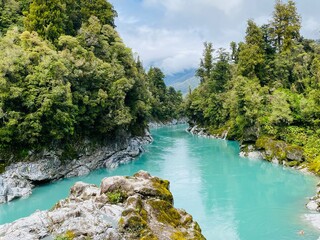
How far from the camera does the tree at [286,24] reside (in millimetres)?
47094

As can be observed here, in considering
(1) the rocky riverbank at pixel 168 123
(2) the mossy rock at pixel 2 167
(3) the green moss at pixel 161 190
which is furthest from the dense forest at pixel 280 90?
(1) the rocky riverbank at pixel 168 123

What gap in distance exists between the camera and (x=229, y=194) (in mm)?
24922

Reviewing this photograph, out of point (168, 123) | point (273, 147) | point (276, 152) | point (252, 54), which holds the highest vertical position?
point (252, 54)

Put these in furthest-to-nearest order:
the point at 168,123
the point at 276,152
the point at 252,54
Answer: the point at 168,123, the point at 252,54, the point at 276,152

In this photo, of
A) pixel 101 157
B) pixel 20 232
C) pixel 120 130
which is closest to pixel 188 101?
pixel 120 130

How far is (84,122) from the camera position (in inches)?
1297

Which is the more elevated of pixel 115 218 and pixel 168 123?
pixel 168 123

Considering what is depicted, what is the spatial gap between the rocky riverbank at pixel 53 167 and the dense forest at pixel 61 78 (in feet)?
3.94

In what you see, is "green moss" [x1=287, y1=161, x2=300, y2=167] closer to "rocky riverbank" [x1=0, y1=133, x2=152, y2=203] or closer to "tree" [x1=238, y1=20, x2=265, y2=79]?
"tree" [x1=238, y1=20, x2=265, y2=79]

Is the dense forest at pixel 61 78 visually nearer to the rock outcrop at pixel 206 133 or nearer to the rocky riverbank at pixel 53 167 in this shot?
the rocky riverbank at pixel 53 167

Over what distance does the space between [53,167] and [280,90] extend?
29.2 m

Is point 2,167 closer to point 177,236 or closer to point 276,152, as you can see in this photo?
point 177,236

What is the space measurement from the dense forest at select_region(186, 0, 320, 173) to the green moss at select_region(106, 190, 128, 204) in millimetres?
22092

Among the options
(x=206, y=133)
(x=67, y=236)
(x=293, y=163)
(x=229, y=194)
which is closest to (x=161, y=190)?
(x=67, y=236)
